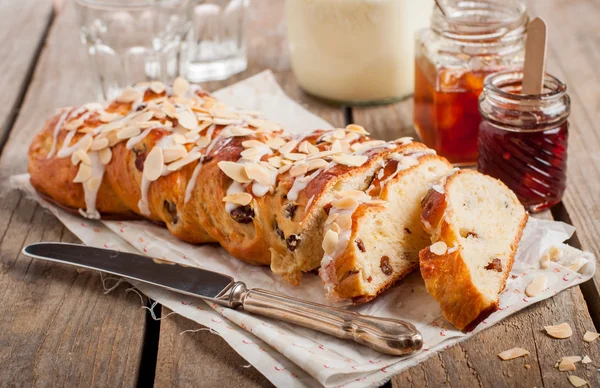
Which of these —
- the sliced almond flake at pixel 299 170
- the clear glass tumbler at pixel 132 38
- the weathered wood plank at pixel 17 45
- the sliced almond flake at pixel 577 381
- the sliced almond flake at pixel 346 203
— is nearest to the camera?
the sliced almond flake at pixel 577 381

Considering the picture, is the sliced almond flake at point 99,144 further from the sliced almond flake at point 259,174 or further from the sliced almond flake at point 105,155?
the sliced almond flake at point 259,174

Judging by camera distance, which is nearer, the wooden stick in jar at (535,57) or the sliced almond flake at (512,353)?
the sliced almond flake at (512,353)

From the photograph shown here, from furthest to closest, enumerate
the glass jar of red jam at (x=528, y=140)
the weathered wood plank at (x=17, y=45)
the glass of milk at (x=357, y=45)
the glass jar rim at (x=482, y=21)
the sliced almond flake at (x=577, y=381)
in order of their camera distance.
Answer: the weathered wood plank at (x=17, y=45) < the glass of milk at (x=357, y=45) < the glass jar rim at (x=482, y=21) < the glass jar of red jam at (x=528, y=140) < the sliced almond flake at (x=577, y=381)

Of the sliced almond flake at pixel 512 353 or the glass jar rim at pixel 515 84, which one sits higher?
the glass jar rim at pixel 515 84

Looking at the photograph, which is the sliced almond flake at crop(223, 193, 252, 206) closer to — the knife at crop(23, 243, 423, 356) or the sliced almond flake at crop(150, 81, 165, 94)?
the knife at crop(23, 243, 423, 356)

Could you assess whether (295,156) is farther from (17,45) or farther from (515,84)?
(17,45)

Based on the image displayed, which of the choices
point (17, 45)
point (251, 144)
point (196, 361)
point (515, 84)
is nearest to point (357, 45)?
point (515, 84)

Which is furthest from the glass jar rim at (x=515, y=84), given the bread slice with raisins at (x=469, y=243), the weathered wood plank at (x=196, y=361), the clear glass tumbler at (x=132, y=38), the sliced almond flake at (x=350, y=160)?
the clear glass tumbler at (x=132, y=38)

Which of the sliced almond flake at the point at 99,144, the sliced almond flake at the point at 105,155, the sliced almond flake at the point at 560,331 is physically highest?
the sliced almond flake at the point at 99,144
